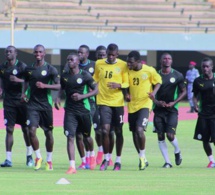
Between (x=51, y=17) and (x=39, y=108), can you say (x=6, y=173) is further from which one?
(x=51, y=17)

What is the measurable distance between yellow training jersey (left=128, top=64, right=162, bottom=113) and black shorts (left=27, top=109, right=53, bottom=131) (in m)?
1.54

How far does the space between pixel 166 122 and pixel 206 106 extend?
835mm

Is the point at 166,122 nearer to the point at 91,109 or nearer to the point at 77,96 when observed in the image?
the point at 91,109

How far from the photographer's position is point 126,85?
15.3 meters

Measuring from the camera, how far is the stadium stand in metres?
43.3

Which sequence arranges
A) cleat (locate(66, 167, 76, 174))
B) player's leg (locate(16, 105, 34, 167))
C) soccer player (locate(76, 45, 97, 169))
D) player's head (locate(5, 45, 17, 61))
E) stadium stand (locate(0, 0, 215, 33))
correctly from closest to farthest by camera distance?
1. cleat (locate(66, 167, 76, 174))
2. soccer player (locate(76, 45, 97, 169))
3. player's head (locate(5, 45, 17, 61))
4. player's leg (locate(16, 105, 34, 167))
5. stadium stand (locate(0, 0, 215, 33))

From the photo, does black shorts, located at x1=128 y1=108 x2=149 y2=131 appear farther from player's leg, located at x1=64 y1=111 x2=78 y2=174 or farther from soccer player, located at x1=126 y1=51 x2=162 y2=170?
player's leg, located at x1=64 y1=111 x2=78 y2=174

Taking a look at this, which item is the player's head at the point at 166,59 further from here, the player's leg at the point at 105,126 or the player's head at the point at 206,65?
the player's leg at the point at 105,126

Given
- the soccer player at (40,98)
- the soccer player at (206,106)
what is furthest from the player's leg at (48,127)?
the soccer player at (206,106)

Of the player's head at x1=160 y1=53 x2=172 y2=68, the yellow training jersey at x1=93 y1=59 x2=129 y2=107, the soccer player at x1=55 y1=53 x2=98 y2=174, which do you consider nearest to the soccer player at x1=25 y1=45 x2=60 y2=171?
the soccer player at x1=55 y1=53 x2=98 y2=174

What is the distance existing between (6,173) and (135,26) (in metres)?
29.7

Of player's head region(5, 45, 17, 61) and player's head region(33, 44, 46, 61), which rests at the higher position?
player's head region(33, 44, 46, 61)

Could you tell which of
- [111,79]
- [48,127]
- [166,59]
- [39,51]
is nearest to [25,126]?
[48,127]

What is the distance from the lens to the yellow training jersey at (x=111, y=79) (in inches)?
604
